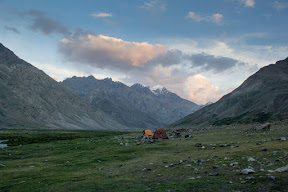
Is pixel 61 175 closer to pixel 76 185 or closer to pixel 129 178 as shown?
pixel 76 185

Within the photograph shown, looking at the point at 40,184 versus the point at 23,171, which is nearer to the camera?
the point at 40,184

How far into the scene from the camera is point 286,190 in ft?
37.3

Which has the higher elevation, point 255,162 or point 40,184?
point 255,162

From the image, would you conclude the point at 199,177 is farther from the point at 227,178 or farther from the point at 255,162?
the point at 255,162

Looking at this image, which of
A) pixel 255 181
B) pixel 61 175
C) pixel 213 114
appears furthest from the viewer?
pixel 213 114

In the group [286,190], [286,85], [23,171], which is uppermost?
[286,85]

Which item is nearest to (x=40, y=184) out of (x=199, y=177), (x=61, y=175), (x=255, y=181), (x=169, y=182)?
(x=61, y=175)

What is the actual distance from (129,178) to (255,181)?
7521 millimetres

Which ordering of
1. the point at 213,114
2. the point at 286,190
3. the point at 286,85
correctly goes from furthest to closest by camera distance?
the point at 213,114 → the point at 286,85 → the point at 286,190

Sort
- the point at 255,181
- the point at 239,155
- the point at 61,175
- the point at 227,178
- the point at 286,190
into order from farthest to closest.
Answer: the point at 239,155, the point at 61,175, the point at 227,178, the point at 255,181, the point at 286,190

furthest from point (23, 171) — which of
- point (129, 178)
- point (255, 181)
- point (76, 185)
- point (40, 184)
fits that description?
point (255, 181)

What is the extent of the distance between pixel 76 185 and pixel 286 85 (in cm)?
17350

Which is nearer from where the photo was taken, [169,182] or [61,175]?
[169,182]

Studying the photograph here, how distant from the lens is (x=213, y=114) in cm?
18675
